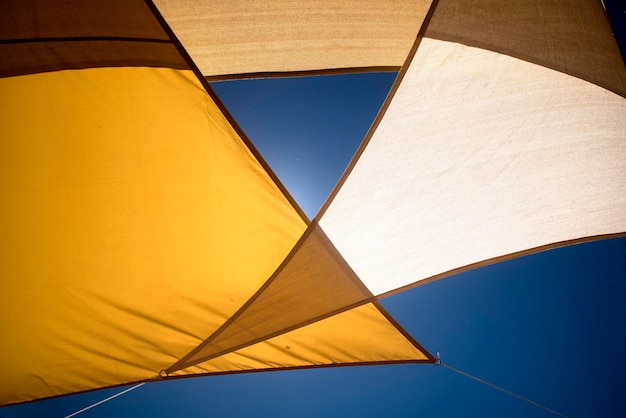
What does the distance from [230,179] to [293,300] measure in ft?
1.84

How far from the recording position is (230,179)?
1.40 meters

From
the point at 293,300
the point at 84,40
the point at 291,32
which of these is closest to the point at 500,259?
the point at 293,300

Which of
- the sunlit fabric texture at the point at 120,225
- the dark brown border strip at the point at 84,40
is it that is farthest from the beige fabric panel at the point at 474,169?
the dark brown border strip at the point at 84,40

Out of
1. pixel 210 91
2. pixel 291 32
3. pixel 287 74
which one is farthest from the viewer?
pixel 287 74

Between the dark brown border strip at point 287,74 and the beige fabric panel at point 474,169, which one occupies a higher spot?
the dark brown border strip at point 287,74

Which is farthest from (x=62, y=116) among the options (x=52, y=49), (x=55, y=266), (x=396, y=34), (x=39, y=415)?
(x=39, y=415)

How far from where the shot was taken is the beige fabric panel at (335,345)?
1552mm

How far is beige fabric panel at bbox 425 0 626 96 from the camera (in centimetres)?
114

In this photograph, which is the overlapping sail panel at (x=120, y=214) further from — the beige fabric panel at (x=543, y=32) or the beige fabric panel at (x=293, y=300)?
the beige fabric panel at (x=543, y=32)

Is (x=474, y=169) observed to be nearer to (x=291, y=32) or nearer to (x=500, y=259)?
(x=500, y=259)

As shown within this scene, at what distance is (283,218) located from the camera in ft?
4.74

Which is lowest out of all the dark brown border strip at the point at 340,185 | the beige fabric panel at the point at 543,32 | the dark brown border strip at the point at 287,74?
the dark brown border strip at the point at 340,185

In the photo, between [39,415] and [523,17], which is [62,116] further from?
[39,415]

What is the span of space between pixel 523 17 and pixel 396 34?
0.54 metres
